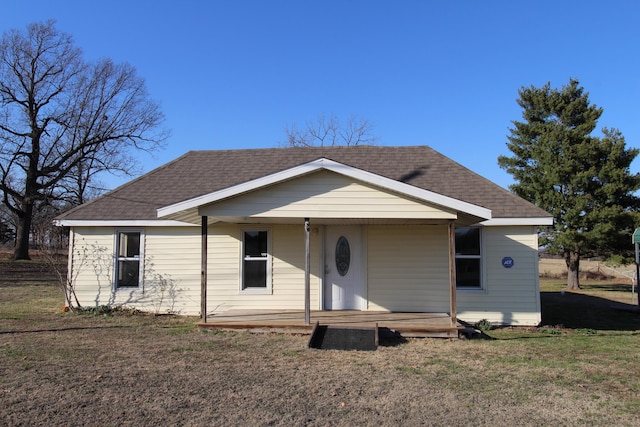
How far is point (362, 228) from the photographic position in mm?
11273

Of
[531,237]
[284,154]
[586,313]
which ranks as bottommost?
[586,313]

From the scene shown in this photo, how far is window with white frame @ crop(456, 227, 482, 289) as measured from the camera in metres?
11.1

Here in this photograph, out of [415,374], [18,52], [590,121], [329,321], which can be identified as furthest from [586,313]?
[18,52]

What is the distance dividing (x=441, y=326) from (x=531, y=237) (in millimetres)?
3632

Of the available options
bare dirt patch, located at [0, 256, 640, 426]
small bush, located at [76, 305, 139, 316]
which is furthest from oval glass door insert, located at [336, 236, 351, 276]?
small bush, located at [76, 305, 139, 316]

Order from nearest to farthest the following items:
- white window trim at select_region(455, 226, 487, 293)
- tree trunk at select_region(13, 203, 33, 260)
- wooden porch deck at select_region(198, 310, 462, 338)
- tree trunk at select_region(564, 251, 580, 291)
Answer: wooden porch deck at select_region(198, 310, 462, 338) → white window trim at select_region(455, 226, 487, 293) → tree trunk at select_region(564, 251, 580, 291) → tree trunk at select_region(13, 203, 33, 260)

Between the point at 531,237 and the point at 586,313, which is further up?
the point at 531,237

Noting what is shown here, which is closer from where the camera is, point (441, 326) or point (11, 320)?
point (441, 326)

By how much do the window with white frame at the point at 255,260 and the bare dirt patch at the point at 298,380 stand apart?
7.72 ft

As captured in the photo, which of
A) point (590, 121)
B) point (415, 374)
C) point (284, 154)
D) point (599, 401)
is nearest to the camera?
point (599, 401)

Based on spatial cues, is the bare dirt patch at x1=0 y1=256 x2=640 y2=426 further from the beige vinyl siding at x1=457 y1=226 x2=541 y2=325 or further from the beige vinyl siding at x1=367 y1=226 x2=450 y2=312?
the beige vinyl siding at x1=367 y1=226 x2=450 y2=312

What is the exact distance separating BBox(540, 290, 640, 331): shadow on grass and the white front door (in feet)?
15.4

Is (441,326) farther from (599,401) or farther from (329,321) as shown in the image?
(599,401)

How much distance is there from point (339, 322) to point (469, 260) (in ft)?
12.7
